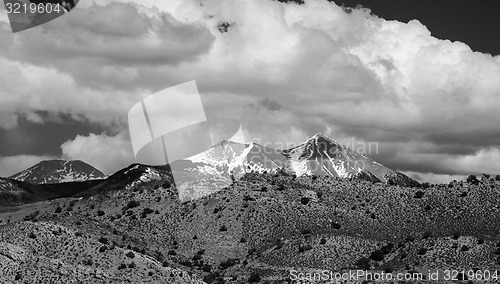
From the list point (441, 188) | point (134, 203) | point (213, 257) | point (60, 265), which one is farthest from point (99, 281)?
point (441, 188)

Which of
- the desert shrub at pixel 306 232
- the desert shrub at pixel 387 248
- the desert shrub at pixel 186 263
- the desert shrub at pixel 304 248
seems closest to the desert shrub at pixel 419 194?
the desert shrub at pixel 387 248

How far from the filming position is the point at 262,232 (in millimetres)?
112125

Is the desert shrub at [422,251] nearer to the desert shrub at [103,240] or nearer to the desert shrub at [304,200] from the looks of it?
the desert shrub at [304,200]

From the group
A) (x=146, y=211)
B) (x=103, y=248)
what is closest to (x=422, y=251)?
(x=103, y=248)

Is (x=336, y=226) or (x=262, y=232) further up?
(x=336, y=226)

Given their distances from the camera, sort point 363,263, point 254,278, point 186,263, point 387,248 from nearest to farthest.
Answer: point 254,278 → point 363,263 → point 186,263 → point 387,248

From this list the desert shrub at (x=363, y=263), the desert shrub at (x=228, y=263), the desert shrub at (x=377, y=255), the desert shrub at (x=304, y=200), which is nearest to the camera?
the desert shrub at (x=363, y=263)

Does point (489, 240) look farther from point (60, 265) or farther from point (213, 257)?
point (60, 265)

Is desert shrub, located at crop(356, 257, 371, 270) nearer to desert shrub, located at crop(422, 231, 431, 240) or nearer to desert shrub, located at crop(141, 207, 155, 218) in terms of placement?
desert shrub, located at crop(422, 231, 431, 240)

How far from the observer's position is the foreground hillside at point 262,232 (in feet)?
267

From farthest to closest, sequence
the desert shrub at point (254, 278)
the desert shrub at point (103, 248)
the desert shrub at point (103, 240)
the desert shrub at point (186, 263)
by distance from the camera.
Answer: the desert shrub at point (186, 263)
the desert shrub at point (254, 278)
the desert shrub at point (103, 240)
the desert shrub at point (103, 248)

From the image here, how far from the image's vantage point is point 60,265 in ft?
252

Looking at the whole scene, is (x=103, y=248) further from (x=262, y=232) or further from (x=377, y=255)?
(x=377, y=255)

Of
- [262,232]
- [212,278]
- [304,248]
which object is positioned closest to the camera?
[212,278]
